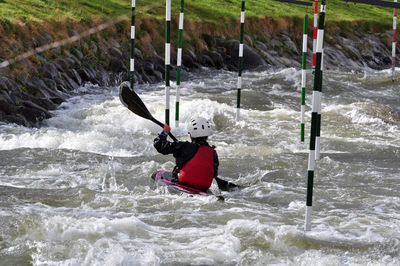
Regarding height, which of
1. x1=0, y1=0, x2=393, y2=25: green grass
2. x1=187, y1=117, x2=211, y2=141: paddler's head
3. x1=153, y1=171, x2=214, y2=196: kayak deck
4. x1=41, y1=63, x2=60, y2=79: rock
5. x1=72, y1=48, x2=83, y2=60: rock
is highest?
x1=0, y1=0, x2=393, y2=25: green grass

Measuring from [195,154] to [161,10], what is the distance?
1474 centimetres

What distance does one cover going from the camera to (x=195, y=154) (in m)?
6.46

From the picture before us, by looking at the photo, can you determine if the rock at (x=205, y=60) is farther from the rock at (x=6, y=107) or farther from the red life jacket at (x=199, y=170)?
the red life jacket at (x=199, y=170)

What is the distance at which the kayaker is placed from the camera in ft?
21.2

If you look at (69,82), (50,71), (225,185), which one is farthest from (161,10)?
(225,185)

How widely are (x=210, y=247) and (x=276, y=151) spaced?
14.1 ft

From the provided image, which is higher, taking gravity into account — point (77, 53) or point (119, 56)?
point (77, 53)

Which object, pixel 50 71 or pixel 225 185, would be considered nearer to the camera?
pixel 225 185

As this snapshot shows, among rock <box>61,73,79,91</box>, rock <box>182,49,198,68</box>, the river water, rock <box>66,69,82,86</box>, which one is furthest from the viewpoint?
rock <box>182,49,198,68</box>

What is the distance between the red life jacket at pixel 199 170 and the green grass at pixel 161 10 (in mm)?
2431

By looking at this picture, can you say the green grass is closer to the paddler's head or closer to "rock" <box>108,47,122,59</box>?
"rock" <box>108,47,122,59</box>

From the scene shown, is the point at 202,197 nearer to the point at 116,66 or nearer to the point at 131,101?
the point at 131,101

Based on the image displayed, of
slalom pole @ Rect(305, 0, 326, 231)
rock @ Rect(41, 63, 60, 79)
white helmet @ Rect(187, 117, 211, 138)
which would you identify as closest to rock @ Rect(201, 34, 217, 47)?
rock @ Rect(41, 63, 60, 79)

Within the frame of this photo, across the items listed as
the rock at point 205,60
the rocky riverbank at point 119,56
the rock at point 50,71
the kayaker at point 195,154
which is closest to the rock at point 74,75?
the rocky riverbank at point 119,56
